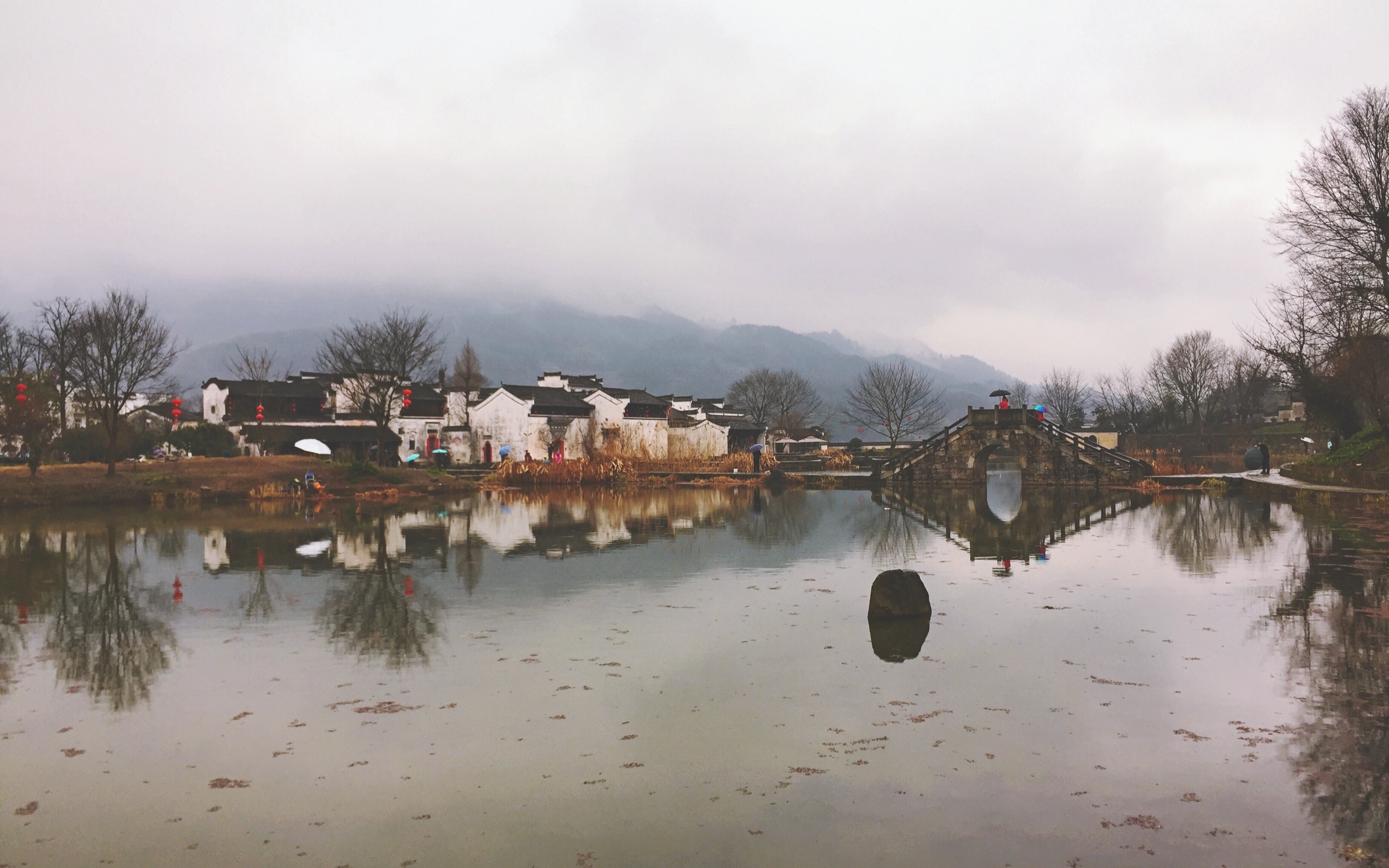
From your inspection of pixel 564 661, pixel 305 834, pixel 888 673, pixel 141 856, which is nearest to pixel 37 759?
pixel 141 856

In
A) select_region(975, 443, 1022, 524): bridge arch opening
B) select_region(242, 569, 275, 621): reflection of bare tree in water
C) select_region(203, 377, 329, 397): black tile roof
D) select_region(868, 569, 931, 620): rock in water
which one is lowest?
select_region(975, 443, 1022, 524): bridge arch opening

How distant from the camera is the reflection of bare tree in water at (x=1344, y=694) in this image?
6.27 metres

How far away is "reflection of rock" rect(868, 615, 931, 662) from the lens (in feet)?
36.0

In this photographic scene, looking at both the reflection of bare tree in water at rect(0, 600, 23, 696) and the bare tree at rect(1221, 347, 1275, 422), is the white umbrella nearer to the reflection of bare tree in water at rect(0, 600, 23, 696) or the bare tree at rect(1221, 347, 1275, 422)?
the reflection of bare tree in water at rect(0, 600, 23, 696)

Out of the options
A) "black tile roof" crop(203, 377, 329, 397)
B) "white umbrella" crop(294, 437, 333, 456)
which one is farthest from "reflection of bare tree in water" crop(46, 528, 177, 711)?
"black tile roof" crop(203, 377, 329, 397)

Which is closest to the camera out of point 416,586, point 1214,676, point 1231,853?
point 1231,853

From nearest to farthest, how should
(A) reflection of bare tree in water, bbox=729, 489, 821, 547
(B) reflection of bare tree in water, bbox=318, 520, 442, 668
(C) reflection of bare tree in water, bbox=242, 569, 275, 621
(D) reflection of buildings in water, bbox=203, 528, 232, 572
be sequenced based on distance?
(B) reflection of bare tree in water, bbox=318, 520, 442, 668 → (C) reflection of bare tree in water, bbox=242, 569, 275, 621 → (D) reflection of buildings in water, bbox=203, 528, 232, 572 → (A) reflection of bare tree in water, bbox=729, 489, 821, 547

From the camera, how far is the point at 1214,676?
9.77m

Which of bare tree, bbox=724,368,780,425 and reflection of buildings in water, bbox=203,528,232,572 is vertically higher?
bare tree, bbox=724,368,780,425

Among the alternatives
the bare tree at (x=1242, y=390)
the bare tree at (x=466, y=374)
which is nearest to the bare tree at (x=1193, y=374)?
the bare tree at (x=1242, y=390)

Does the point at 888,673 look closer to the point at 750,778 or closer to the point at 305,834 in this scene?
the point at 750,778

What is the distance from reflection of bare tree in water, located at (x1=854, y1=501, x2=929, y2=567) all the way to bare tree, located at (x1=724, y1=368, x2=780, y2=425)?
73.0 metres

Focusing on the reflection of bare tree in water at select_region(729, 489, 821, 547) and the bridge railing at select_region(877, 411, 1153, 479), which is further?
the bridge railing at select_region(877, 411, 1153, 479)

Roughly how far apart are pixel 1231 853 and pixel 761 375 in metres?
109
